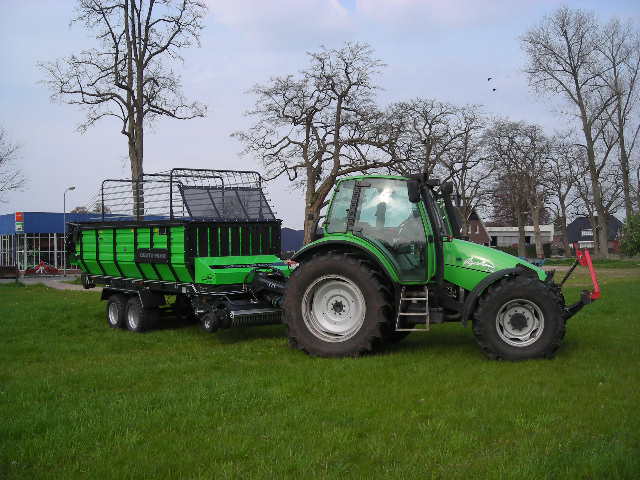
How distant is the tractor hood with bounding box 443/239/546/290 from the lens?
27.3 ft

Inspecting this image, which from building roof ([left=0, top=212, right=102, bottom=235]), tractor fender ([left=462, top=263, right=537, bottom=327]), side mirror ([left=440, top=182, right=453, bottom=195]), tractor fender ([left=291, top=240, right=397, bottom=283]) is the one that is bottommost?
tractor fender ([left=462, top=263, right=537, bottom=327])

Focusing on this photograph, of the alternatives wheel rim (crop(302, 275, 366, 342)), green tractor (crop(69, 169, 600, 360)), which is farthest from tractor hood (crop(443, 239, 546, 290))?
wheel rim (crop(302, 275, 366, 342))

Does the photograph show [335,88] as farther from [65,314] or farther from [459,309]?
[459,309]

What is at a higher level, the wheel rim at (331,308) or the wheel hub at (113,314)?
the wheel rim at (331,308)

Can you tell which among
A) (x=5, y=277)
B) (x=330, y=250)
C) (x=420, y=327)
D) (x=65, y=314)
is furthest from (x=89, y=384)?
(x=5, y=277)

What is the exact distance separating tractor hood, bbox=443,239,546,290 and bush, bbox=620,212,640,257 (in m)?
25.1

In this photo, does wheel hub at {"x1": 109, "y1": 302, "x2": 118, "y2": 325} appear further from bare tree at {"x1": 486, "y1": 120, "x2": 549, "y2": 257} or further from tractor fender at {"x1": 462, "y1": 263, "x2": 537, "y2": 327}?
bare tree at {"x1": 486, "y1": 120, "x2": 549, "y2": 257}

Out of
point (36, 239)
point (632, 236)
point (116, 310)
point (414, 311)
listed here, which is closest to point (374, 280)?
point (414, 311)

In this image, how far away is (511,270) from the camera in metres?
8.05

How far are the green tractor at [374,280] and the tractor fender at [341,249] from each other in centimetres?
1

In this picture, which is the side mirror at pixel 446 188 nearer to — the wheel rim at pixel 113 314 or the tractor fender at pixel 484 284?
the tractor fender at pixel 484 284

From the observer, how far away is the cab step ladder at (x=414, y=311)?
823 centimetres

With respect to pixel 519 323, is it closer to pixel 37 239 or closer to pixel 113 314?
pixel 113 314

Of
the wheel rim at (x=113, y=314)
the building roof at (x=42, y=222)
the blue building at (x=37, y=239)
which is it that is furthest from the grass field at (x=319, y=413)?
the building roof at (x=42, y=222)
